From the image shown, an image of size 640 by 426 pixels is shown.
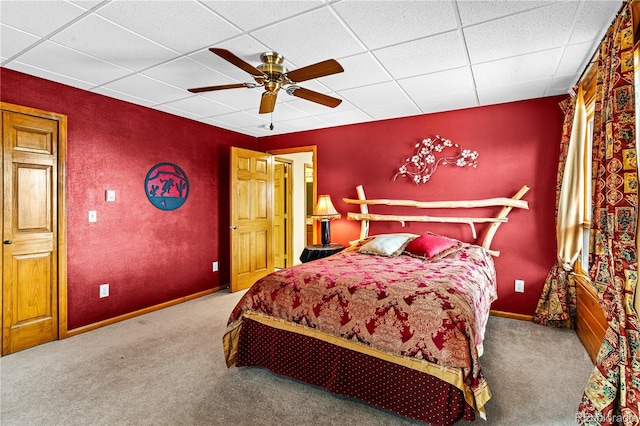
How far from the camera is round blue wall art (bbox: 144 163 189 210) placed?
150 inches

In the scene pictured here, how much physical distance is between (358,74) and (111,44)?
187 cm

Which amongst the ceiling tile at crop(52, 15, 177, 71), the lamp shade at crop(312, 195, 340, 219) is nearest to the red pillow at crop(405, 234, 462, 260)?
the lamp shade at crop(312, 195, 340, 219)

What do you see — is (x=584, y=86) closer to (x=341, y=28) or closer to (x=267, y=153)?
(x=341, y=28)

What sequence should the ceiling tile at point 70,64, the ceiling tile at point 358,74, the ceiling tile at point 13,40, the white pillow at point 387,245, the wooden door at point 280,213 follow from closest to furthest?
the ceiling tile at point 13,40, the ceiling tile at point 70,64, the ceiling tile at point 358,74, the white pillow at point 387,245, the wooden door at point 280,213

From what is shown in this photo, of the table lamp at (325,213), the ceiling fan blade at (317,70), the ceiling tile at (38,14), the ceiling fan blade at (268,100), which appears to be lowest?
the table lamp at (325,213)

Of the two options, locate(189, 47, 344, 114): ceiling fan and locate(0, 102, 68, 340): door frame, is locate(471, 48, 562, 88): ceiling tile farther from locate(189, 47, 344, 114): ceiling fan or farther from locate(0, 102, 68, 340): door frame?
locate(0, 102, 68, 340): door frame

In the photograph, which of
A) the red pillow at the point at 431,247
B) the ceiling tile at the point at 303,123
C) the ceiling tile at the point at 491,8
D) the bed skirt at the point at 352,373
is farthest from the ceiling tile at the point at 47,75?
the red pillow at the point at 431,247

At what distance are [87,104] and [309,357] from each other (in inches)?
127

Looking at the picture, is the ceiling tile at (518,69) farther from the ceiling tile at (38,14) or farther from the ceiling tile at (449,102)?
the ceiling tile at (38,14)

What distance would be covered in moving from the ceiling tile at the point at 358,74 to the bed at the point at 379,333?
1651 mm

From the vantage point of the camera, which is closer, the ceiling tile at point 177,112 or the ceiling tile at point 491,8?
the ceiling tile at point 491,8

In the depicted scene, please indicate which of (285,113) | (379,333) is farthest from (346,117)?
(379,333)

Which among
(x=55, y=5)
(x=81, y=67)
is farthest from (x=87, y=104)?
(x=55, y=5)

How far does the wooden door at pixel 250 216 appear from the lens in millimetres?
4438
